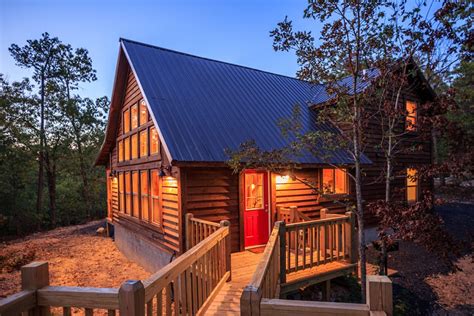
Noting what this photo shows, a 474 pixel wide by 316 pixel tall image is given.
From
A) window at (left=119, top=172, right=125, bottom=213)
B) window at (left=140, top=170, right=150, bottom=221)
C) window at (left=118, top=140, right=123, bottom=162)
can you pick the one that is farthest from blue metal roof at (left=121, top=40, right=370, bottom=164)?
window at (left=119, top=172, right=125, bottom=213)

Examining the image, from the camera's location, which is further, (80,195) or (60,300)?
(80,195)

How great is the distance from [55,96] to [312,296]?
2054 centimetres

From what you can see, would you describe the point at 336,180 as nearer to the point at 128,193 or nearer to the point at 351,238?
the point at 351,238

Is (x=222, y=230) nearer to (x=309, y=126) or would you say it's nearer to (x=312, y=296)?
(x=312, y=296)

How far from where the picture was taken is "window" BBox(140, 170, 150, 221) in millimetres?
9406

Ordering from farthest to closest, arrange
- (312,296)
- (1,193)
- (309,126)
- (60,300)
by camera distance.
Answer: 1. (1,193)
2. (309,126)
3. (312,296)
4. (60,300)

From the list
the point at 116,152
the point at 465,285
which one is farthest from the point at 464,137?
the point at 116,152

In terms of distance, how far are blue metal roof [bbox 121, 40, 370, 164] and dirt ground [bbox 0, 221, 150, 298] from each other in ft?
15.9

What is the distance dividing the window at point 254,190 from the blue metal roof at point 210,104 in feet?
3.11

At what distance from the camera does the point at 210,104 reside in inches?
358

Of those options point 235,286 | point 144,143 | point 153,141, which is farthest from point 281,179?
point 144,143

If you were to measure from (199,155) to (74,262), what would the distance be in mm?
7498

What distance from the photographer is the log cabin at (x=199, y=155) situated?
7266 mm

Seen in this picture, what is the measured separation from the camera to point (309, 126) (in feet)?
34.5
